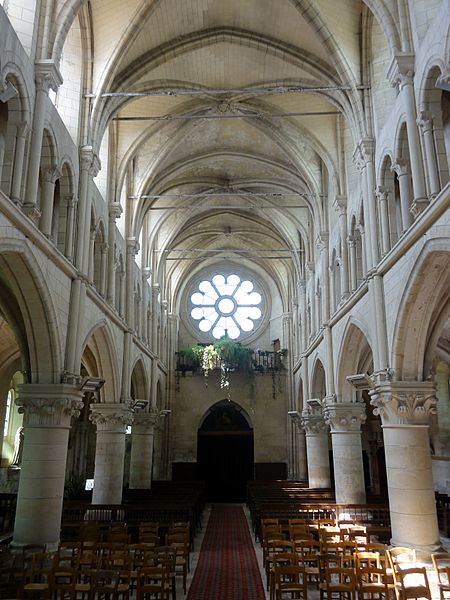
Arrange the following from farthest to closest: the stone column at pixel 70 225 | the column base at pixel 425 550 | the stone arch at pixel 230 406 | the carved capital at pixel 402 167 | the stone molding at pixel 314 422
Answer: the stone arch at pixel 230 406
the stone molding at pixel 314 422
the stone column at pixel 70 225
the carved capital at pixel 402 167
the column base at pixel 425 550

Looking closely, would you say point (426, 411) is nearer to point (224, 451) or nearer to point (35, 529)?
point (35, 529)

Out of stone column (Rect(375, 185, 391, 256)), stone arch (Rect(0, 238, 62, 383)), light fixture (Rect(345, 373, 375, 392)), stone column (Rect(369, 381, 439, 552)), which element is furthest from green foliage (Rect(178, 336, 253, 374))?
stone column (Rect(369, 381, 439, 552))

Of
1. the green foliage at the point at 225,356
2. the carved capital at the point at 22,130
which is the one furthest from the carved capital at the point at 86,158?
the green foliage at the point at 225,356

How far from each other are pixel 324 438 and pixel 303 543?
50.9 feet

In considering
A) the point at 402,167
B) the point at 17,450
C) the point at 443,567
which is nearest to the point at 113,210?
the point at 402,167

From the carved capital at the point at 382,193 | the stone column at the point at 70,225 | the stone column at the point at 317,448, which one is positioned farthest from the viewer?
the stone column at the point at 317,448

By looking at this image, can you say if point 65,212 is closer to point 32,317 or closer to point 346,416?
point 32,317

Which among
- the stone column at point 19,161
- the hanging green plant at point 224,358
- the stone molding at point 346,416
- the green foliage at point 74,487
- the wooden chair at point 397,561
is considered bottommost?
the wooden chair at point 397,561

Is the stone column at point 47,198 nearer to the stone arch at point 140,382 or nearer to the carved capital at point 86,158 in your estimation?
the carved capital at point 86,158

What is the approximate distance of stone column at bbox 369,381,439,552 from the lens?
1203cm

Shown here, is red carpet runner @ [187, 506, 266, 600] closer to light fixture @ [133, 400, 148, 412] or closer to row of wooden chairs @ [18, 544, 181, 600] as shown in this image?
row of wooden chairs @ [18, 544, 181, 600]

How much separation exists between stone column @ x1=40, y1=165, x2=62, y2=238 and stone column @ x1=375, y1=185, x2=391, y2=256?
7828 millimetres

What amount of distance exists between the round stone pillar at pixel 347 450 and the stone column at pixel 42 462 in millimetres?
9234

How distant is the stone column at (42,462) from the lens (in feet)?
41.1
